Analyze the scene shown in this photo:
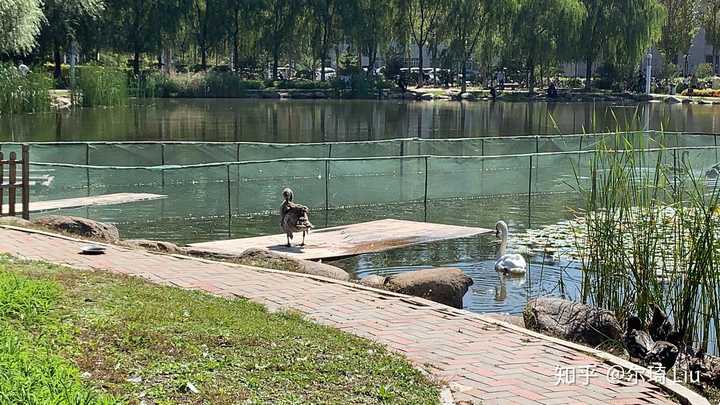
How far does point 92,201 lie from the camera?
16344 mm

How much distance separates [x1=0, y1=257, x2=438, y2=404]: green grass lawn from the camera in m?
5.45

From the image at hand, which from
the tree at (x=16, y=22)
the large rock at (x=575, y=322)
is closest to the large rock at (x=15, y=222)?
the large rock at (x=575, y=322)

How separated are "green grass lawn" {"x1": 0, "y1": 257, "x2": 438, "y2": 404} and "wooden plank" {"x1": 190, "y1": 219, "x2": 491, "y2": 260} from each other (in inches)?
204

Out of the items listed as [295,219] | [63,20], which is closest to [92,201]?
[295,219]

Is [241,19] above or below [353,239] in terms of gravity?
above

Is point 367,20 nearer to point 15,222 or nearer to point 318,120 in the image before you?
point 318,120

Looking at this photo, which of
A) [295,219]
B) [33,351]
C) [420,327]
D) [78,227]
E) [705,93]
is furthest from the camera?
[705,93]

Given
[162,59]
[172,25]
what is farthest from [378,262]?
[162,59]

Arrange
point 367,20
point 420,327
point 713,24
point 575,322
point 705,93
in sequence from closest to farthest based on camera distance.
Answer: point 420,327, point 575,322, point 367,20, point 705,93, point 713,24

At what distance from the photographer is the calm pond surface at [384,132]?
1331 cm

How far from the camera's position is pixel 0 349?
222 inches

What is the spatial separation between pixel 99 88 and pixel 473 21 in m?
30.0

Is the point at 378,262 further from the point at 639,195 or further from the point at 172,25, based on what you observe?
the point at 172,25

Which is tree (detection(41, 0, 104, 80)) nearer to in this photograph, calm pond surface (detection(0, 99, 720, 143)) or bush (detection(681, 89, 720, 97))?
calm pond surface (detection(0, 99, 720, 143))
